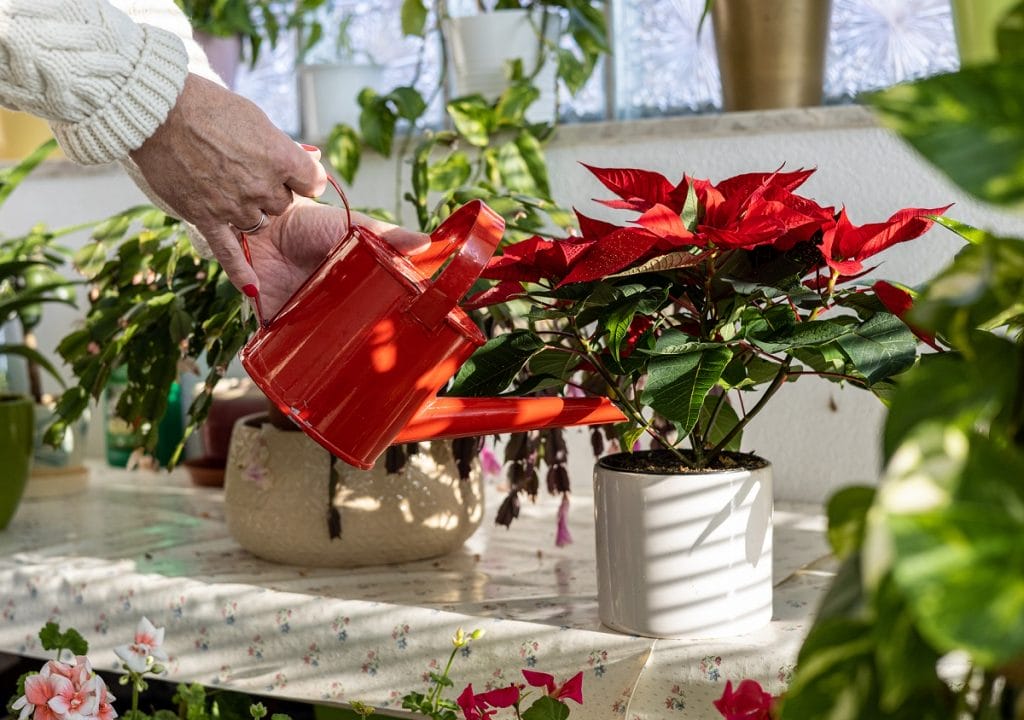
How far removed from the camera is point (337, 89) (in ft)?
4.83

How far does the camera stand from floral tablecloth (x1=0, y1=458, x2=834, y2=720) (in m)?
0.68

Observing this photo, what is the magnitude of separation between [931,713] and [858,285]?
1.42 ft

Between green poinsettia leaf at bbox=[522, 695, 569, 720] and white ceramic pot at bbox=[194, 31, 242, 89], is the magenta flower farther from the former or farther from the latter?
white ceramic pot at bbox=[194, 31, 242, 89]

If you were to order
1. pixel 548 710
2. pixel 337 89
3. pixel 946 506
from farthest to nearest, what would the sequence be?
pixel 337 89
pixel 548 710
pixel 946 506

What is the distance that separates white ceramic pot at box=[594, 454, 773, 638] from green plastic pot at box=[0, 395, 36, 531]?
2.39 ft

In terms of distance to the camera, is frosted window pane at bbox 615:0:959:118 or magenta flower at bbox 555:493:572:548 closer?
magenta flower at bbox 555:493:572:548

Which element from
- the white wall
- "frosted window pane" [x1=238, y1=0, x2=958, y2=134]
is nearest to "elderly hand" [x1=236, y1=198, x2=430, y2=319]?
the white wall

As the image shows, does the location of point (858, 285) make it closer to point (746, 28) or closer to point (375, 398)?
point (375, 398)

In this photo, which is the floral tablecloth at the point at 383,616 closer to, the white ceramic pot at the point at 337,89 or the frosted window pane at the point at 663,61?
the frosted window pane at the point at 663,61

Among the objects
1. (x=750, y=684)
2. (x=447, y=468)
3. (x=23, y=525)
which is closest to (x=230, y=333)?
(x=447, y=468)

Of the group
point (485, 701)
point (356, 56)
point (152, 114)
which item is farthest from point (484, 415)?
point (356, 56)

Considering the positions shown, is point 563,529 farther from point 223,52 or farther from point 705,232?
point 223,52

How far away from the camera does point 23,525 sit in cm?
116

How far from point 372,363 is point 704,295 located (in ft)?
0.64
